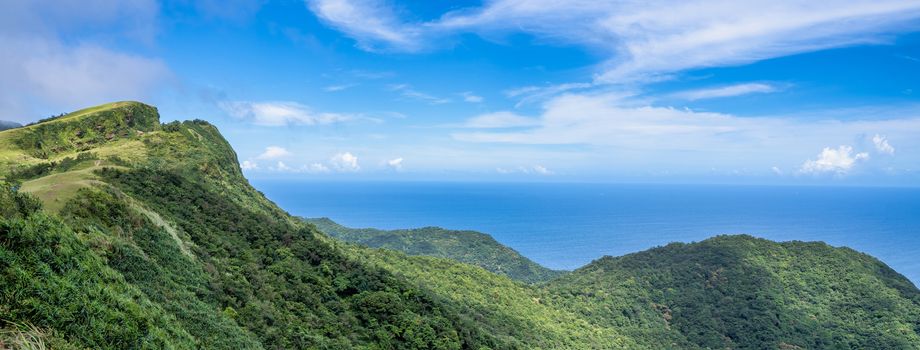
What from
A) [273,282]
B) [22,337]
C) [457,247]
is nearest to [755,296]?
[273,282]

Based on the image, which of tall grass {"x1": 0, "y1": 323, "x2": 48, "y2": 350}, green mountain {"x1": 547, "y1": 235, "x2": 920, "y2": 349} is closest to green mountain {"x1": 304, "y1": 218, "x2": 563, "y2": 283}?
green mountain {"x1": 547, "y1": 235, "x2": 920, "y2": 349}

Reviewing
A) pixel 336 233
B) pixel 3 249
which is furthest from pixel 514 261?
pixel 3 249

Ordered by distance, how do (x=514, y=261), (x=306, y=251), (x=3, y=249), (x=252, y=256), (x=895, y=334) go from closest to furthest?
(x=3, y=249) < (x=252, y=256) < (x=306, y=251) < (x=895, y=334) < (x=514, y=261)

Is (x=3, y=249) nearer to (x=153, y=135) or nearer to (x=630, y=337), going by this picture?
(x=153, y=135)

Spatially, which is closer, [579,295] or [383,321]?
[383,321]

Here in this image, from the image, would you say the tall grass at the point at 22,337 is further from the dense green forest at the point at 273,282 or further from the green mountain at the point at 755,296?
the green mountain at the point at 755,296

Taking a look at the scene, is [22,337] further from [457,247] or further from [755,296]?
[457,247]

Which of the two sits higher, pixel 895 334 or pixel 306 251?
pixel 306 251
